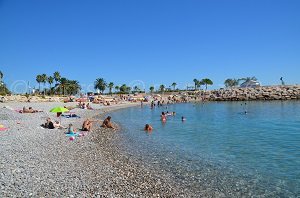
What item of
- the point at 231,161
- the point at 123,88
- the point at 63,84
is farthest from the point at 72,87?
the point at 231,161

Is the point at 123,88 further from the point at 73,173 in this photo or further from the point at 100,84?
the point at 73,173

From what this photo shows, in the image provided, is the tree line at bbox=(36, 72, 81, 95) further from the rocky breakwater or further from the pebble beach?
the pebble beach

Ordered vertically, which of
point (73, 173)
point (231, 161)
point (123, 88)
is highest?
point (123, 88)

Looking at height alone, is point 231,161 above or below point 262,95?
below

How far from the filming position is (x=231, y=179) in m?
13.2

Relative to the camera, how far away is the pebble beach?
32.8 ft

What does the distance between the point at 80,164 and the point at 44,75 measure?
12213cm

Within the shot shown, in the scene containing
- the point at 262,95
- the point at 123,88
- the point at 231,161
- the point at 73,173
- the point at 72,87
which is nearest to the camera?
the point at 73,173

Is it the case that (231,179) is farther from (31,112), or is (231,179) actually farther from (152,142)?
(31,112)

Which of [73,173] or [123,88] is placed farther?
[123,88]

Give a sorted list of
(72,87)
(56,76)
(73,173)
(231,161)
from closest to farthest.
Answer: (73,173), (231,161), (56,76), (72,87)

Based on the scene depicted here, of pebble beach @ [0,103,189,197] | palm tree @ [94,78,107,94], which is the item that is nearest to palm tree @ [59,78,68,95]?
palm tree @ [94,78,107,94]

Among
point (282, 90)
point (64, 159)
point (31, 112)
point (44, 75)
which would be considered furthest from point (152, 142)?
point (44, 75)

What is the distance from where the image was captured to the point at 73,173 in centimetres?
1229
